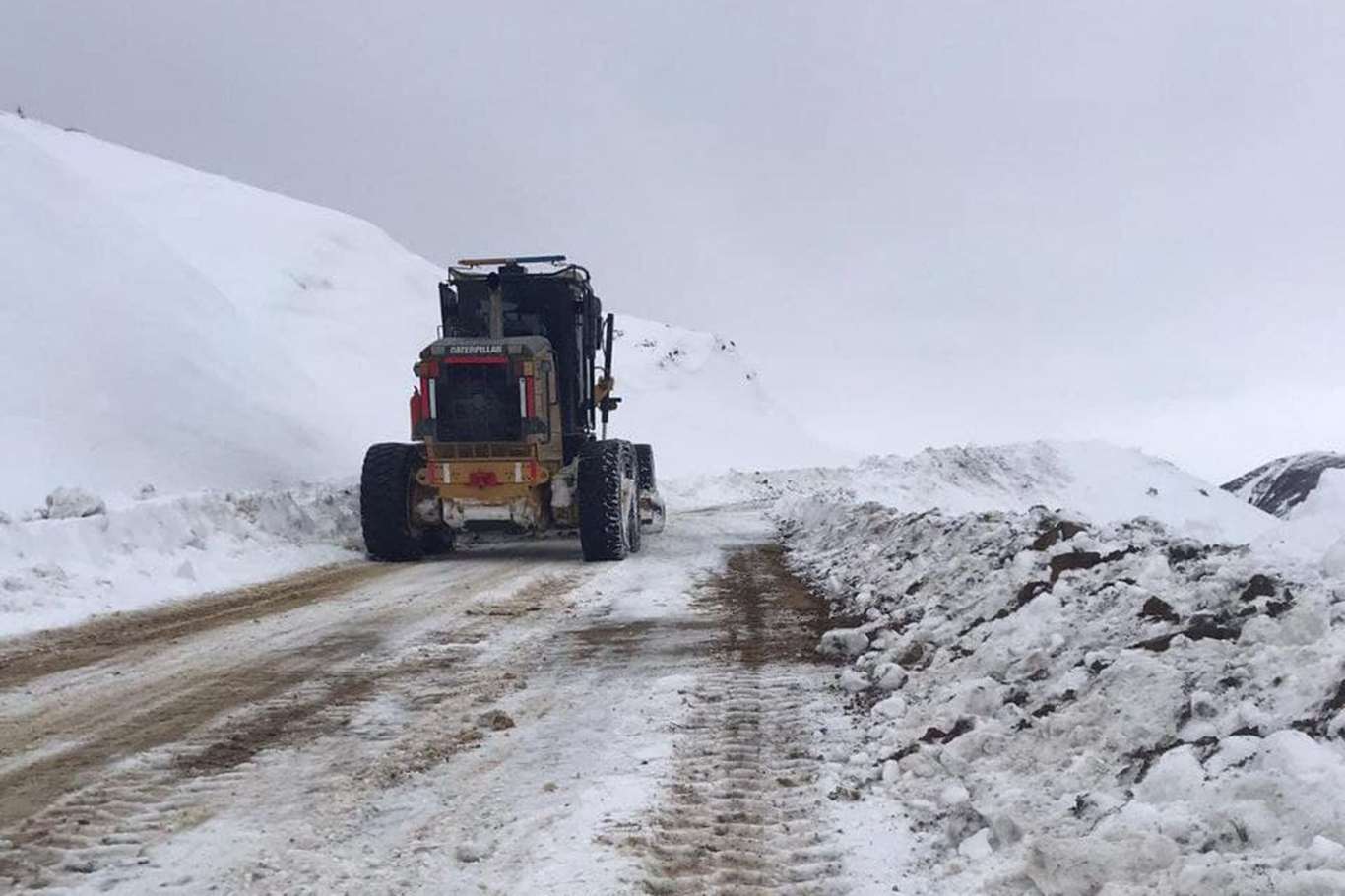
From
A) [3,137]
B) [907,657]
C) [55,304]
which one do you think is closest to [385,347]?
[3,137]

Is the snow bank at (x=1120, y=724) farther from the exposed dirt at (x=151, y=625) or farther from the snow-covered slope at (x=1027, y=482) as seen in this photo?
the snow-covered slope at (x=1027, y=482)

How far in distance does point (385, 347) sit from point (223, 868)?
38.8 meters

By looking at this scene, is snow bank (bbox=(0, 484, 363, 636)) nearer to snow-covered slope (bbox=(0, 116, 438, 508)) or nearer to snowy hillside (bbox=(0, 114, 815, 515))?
snowy hillside (bbox=(0, 114, 815, 515))

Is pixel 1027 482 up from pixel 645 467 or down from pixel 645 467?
down

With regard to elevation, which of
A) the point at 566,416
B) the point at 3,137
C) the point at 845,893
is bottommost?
the point at 845,893

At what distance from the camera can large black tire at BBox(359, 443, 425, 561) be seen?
40.7 ft

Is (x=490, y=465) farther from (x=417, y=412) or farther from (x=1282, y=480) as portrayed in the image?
(x=1282, y=480)

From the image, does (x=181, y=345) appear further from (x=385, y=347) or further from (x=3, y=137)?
(x=385, y=347)

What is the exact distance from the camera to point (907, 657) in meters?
5.63

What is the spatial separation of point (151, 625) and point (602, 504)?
532 centimetres

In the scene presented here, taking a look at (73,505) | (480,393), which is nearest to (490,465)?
(480,393)

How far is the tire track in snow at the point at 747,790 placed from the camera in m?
3.24

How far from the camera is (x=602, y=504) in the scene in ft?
39.7

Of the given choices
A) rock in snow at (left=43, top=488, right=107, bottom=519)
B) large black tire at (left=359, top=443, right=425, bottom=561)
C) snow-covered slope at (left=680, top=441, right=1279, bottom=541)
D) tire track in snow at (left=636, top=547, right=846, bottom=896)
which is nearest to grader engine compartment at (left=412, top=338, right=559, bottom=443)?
large black tire at (left=359, top=443, right=425, bottom=561)
